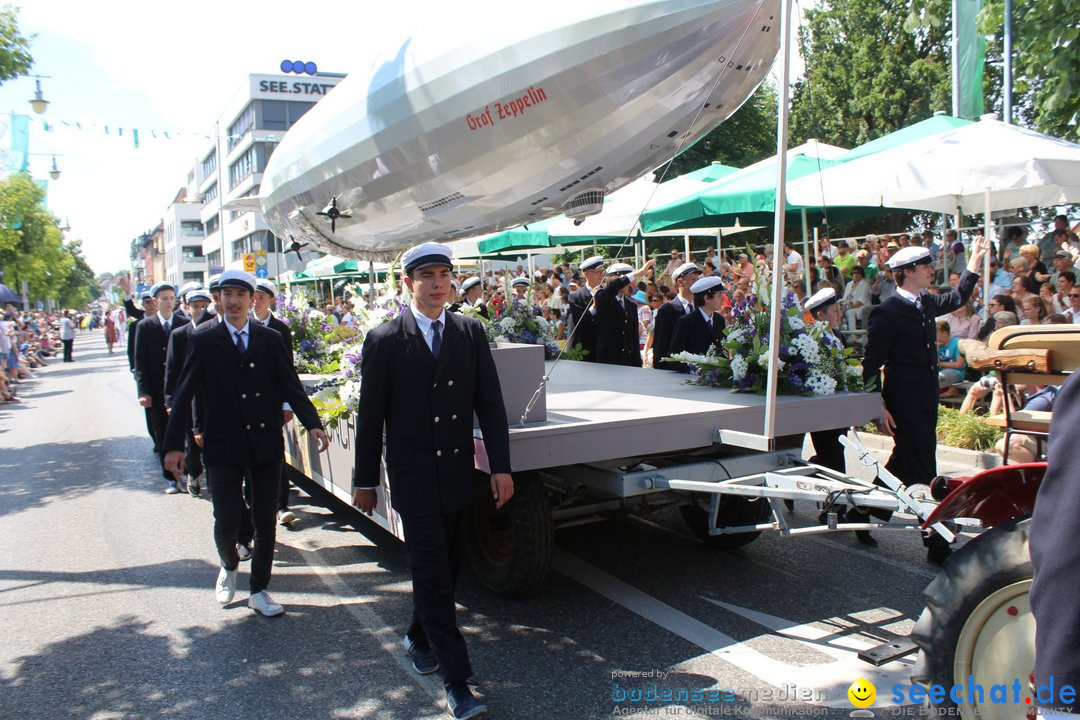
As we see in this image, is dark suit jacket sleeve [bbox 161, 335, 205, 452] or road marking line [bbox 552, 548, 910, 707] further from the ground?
dark suit jacket sleeve [bbox 161, 335, 205, 452]

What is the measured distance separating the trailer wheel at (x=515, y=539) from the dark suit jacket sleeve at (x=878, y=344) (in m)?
2.50

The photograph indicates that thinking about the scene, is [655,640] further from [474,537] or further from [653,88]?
[653,88]

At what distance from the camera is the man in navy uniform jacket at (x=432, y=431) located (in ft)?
12.3

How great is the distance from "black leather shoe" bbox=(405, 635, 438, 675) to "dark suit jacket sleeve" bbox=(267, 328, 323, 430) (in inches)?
65.1

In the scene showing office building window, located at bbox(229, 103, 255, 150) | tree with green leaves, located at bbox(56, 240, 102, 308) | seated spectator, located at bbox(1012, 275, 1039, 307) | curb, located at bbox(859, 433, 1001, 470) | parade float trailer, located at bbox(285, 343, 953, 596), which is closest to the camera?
parade float trailer, located at bbox(285, 343, 953, 596)

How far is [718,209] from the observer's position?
11.0m

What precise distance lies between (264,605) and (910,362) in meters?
4.50

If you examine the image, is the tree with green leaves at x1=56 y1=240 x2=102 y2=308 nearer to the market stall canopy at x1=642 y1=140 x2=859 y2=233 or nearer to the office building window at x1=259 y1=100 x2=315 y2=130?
the office building window at x1=259 y1=100 x2=315 y2=130

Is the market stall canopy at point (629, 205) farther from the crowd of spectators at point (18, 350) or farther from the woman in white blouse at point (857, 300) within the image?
the crowd of spectators at point (18, 350)

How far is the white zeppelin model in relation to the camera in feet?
19.8

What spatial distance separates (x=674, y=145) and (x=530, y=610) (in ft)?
13.6

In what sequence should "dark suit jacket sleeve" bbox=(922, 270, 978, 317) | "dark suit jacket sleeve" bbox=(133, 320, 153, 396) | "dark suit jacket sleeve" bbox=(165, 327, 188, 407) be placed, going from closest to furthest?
"dark suit jacket sleeve" bbox=(922, 270, 978, 317), "dark suit jacket sleeve" bbox=(165, 327, 188, 407), "dark suit jacket sleeve" bbox=(133, 320, 153, 396)

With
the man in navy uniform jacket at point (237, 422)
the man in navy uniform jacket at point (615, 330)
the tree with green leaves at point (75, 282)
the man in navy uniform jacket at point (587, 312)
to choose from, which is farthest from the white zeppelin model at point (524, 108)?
the tree with green leaves at point (75, 282)

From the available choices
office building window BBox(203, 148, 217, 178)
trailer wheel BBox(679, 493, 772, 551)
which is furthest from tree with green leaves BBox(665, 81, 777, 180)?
office building window BBox(203, 148, 217, 178)
